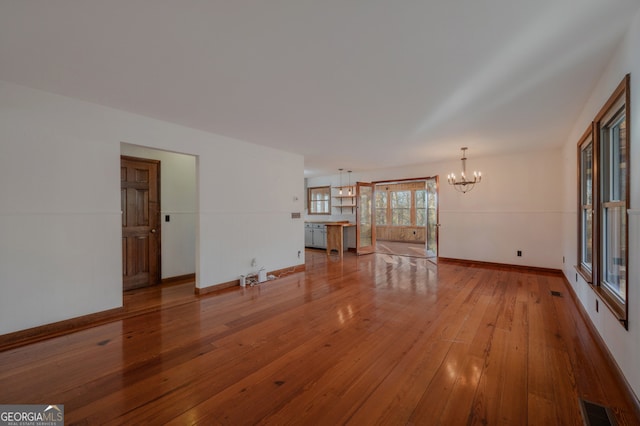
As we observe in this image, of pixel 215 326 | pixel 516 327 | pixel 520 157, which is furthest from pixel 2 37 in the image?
pixel 520 157

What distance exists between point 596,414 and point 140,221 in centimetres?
549

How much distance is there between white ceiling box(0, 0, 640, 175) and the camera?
165cm

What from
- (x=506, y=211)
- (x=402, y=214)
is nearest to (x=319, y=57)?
(x=506, y=211)

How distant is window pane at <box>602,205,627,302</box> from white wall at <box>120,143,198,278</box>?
17.1ft

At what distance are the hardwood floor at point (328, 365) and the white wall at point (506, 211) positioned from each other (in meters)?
2.37

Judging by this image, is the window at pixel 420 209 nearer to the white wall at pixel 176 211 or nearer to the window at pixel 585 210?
the window at pixel 585 210

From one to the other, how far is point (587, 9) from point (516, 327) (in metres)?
2.75

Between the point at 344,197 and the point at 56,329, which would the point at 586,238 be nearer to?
the point at 344,197

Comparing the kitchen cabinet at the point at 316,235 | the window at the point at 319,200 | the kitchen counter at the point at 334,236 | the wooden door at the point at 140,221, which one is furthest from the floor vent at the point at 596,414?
the window at the point at 319,200

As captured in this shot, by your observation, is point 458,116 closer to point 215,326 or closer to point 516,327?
point 516,327

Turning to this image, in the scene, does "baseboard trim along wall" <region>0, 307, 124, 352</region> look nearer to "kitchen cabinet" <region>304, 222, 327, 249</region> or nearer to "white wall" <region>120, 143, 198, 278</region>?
"white wall" <region>120, 143, 198, 278</region>

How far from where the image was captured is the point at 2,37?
6.18 ft

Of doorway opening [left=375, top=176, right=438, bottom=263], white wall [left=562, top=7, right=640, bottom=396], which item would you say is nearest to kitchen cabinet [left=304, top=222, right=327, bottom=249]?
doorway opening [left=375, top=176, right=438, bottom=263]

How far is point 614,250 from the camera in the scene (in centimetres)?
255
